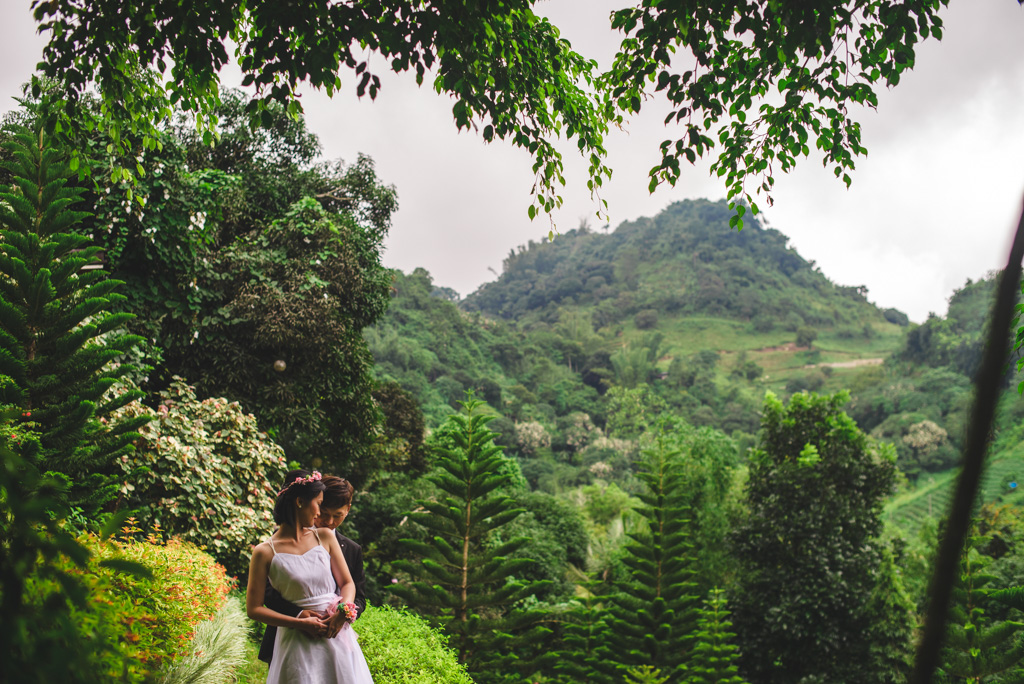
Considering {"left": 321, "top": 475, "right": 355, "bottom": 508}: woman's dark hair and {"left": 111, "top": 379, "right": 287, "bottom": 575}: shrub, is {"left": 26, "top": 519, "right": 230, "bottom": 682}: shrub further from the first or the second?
{"left": 321, "top": 475, "right": 355, "bottom": 508}: woman's dark hair

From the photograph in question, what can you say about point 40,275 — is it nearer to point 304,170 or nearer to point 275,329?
point 275,329

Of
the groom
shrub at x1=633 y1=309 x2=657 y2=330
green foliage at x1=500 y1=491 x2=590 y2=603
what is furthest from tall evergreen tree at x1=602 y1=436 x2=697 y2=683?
shrub at x1=633 y1=309 x2=657 y2=330

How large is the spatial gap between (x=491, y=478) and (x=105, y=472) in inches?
118

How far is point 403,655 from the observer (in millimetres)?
3459

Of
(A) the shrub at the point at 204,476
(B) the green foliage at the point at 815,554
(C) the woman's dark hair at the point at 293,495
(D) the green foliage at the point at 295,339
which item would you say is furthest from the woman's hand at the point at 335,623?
(B) the green foliage at the point at 815,554

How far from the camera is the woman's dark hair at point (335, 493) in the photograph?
9.12 ft

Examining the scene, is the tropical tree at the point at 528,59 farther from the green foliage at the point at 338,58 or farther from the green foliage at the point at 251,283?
the green foliage at the point at 251,283

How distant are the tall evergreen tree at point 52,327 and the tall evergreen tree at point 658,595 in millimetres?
4759

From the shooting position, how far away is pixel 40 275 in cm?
312

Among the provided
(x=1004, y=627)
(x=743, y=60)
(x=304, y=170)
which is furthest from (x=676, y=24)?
(x=304, y=170)

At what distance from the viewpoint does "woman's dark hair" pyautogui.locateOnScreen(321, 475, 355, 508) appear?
2.78 metres

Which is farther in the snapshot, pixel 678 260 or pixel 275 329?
pixel 678 260

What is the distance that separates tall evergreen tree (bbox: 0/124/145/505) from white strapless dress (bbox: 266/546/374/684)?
1.63 meters

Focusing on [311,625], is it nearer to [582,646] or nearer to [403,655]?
[403,655]
